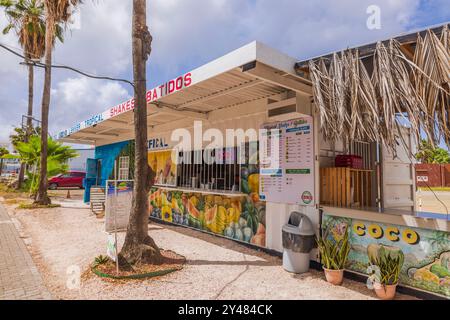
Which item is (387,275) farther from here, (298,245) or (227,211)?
(227,211)

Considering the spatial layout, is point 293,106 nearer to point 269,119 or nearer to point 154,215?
point 269,119

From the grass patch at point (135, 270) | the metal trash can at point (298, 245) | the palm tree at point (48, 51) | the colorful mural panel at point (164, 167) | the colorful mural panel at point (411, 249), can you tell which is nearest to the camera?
the colorful mural panel at point (411, 249)

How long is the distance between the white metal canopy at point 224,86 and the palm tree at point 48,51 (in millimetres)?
5489

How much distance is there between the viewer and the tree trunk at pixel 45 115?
477 inches

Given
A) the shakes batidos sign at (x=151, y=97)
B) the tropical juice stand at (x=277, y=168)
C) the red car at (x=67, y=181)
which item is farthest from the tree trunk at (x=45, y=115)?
the red car at (x=67, y=181)

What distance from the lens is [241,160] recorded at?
6441 millimetres

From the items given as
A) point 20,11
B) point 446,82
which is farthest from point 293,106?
point 20,11

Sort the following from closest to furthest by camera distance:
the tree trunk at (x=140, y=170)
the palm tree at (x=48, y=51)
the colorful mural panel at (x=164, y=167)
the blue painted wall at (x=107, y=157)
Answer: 1. the tree trunk at (x=140, y=170)
2. the colorful mural panel at (x=164, y=167)
3. the palm tree at (x=48, y=51)
4. the blue painted wall at (x=107, y=157)

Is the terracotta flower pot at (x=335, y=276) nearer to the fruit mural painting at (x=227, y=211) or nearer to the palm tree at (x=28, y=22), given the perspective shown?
the fruit mural painting at (x=227, y=211)

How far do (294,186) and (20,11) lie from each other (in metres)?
18.8

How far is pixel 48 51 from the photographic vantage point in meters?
12.2

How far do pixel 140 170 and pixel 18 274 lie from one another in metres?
2.53

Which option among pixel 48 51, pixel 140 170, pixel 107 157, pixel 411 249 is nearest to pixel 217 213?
pixel 140 170
